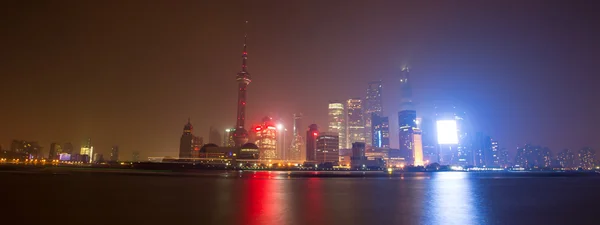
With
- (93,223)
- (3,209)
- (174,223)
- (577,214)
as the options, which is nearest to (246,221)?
(174,223)

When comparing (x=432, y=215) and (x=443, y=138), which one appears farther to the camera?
(x=443, y=138)

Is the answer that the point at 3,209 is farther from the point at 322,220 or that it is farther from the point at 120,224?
the point at 322,220

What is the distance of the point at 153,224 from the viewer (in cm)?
1867

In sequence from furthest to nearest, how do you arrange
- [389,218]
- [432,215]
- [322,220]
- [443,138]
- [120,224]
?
[443,138] < [432,215] < [389,218] < [322,220] < [120,224]

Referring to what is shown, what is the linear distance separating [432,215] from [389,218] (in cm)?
379

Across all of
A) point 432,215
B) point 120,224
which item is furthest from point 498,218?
point 120,224

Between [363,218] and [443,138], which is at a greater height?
[443,138]

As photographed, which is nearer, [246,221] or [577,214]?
[246,221]

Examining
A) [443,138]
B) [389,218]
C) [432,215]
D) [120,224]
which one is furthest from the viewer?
[443,138]

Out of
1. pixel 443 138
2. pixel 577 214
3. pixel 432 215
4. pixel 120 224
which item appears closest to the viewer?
pixel 120 224

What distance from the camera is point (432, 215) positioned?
23281 mm

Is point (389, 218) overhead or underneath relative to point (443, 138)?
underneath

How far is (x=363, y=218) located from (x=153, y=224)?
12530 mm

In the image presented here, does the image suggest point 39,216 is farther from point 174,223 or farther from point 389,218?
point 389,218
